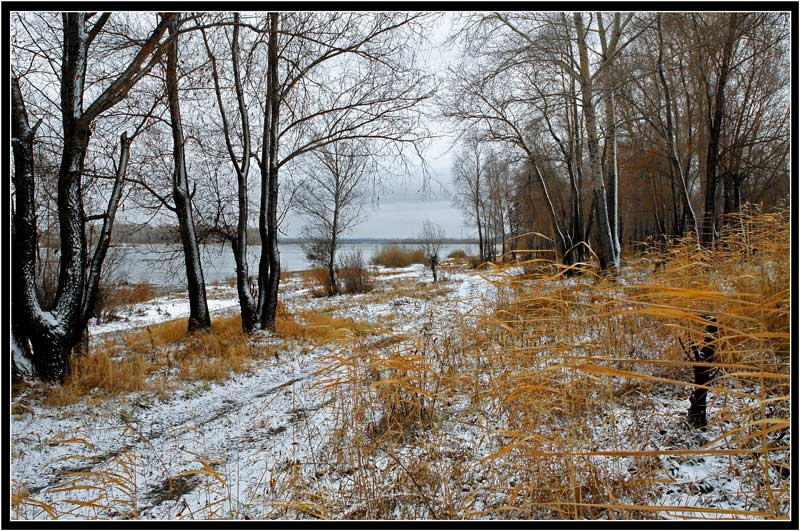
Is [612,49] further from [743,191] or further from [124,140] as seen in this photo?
[124,140]

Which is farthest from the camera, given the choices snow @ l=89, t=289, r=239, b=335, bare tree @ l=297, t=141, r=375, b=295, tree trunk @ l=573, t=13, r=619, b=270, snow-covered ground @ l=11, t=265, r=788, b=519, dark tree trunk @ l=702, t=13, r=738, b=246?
tree trunk @ l=573, t=13, r=619, b=270

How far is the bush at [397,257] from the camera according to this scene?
352 centimetres

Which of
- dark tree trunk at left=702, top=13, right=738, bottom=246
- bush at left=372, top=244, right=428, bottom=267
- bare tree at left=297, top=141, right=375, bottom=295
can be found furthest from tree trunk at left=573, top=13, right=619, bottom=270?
bare tree at left=297, top=141, right=375, bottom=295

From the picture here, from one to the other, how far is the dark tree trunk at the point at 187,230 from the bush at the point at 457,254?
212 cm

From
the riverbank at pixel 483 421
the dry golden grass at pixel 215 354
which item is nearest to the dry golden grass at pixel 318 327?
the riverbank at pixel 483 421

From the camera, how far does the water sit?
229cm

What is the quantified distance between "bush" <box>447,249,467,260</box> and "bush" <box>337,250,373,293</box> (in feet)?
2.81

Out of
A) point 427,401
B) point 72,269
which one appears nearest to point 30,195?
point 72,269

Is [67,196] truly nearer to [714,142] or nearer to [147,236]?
[147,236]

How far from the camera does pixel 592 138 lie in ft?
14.9

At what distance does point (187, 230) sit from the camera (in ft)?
9.61

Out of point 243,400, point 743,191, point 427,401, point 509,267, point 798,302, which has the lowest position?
point 243,400

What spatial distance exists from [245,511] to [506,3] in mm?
1638

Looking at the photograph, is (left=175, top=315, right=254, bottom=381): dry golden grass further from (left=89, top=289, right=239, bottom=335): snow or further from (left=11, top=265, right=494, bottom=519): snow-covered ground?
(left=89, top=289, right=239, bottom=335): snow
